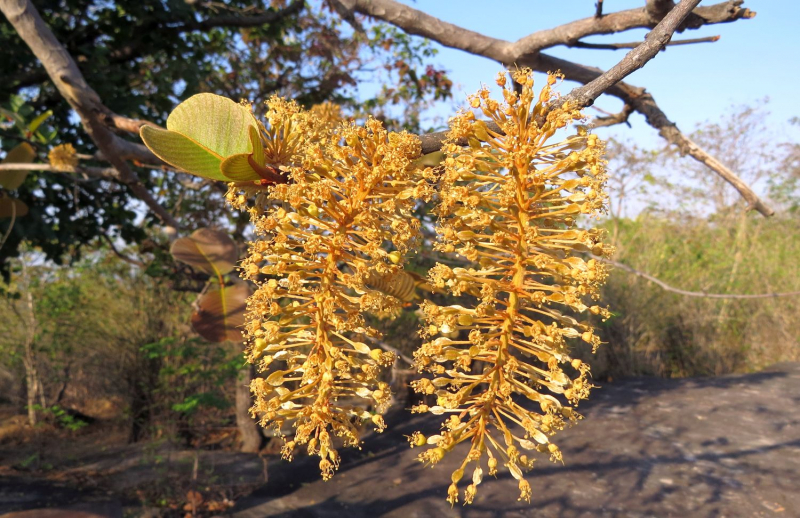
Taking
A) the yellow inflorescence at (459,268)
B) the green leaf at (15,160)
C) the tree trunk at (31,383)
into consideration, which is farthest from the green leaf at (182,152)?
the tree trunk at (31,383)

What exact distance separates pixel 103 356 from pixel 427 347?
A: 940 centimetres

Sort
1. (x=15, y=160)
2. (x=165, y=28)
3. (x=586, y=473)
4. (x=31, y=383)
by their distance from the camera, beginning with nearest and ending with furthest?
1. (x=15, y=160)
2. (x=165, y=28)
3. (x=586, y=473)
4. (x=31, y=383)

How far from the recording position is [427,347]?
838 mm

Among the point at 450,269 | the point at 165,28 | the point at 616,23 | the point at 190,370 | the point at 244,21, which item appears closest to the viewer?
the point at 450,269

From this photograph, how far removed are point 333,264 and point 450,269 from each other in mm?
173

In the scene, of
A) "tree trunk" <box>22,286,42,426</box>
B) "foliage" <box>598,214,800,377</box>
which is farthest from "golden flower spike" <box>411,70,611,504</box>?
"tree trunk" <box>22,286,42,426</box>

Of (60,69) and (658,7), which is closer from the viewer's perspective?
(658,7)

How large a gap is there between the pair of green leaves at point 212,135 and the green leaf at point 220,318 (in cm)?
101

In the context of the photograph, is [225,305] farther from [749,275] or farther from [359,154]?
[749,275]

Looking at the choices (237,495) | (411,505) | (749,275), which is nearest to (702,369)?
(749,275)

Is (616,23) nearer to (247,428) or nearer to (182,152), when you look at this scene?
(182,152)

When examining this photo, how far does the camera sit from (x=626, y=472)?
5.89 meters

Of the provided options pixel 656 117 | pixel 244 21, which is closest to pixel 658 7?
Answer: pixel 656 117

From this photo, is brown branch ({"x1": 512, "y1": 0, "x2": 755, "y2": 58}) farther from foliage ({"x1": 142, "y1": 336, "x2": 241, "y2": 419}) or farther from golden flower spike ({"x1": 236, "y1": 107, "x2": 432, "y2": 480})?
foliage ({"x1": 142, "y1": 336, "x2": 241, "y2": 419})
